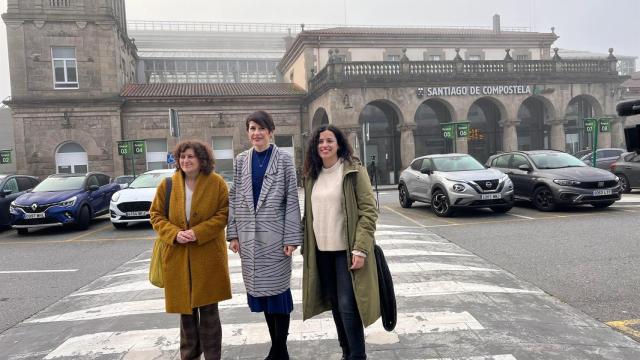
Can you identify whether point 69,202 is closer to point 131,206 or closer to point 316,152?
point 131,206

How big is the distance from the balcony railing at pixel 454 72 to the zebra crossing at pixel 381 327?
69.9 feet

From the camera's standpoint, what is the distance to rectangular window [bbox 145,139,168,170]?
29.8m

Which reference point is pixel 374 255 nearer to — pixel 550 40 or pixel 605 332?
pixel 605 332

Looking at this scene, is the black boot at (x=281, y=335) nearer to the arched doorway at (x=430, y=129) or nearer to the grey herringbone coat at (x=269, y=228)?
the grey herringbone coat at (x=269, y=228)

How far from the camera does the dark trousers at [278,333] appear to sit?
135 inches

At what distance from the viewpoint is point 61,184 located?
510 inches

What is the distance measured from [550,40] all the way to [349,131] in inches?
889

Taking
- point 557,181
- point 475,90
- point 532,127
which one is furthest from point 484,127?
point 557,181

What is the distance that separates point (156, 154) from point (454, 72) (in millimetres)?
19913

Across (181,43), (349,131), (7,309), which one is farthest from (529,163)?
(181,43)

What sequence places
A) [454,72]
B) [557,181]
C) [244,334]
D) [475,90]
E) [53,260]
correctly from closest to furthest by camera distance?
1. [244,334]
2. [53,260]
3. [557,181]
4. [454,72]
5. [475,90]

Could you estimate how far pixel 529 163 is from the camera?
483 inches

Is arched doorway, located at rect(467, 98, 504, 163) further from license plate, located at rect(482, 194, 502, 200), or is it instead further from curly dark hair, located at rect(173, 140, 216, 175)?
curly dark hair, located at rect(173, 140, 216, 175)

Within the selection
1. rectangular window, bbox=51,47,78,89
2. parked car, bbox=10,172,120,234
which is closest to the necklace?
parked car, bbox=10,172,120,234
